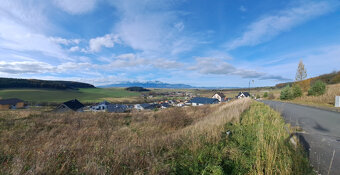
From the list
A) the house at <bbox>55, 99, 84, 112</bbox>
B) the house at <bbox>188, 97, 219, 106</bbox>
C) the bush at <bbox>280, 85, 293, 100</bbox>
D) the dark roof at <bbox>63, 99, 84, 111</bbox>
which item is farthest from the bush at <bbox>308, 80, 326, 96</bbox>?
the dark roof at <bbox>63, 99, 84, 111</bbox>

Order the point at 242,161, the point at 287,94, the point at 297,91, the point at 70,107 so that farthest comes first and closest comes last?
the point at 70,107, the point at 287,94, the point at 297,91, the point at 242,161

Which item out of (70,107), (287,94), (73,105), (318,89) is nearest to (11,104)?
(73,105)

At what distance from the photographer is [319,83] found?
22078mm

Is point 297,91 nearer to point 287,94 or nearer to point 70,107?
point 287,94

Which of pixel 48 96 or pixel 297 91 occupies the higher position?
pixel 297 91

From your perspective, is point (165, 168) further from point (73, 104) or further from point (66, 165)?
point (73, 104)

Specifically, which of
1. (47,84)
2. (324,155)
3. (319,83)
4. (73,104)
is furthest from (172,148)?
(47,84)

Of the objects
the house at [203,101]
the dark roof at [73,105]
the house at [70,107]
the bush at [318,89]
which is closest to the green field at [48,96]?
the dark roof at [73,105]

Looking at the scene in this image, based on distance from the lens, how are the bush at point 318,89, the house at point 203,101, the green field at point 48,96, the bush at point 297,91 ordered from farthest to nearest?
the green field at point 48,96, the house at point 203,101, the bush at point 297,91, the bush at point 318,89

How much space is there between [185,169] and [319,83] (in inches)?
1251

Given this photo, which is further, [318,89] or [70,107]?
[70,107]

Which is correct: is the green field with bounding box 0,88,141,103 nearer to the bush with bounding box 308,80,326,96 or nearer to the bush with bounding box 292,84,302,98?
the bush with bounding box 292,84,302,98

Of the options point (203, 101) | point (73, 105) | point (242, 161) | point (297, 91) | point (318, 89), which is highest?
point (318, 89)

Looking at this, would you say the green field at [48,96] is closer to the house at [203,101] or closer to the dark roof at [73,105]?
the dark roof at [73,105]
